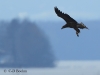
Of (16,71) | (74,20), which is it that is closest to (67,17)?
(74,20)

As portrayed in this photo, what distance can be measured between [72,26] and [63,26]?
0.62 ft

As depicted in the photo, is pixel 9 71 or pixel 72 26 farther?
pixel 9 71

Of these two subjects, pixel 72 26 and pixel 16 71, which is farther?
pixel 16 71

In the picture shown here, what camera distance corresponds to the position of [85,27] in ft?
26.6

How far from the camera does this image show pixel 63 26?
8477 mm

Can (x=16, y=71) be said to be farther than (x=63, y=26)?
Yes

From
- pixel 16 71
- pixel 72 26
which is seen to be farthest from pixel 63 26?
pixel 16 71

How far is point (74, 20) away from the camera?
8.29 metres

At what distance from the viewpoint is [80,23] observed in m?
8.24

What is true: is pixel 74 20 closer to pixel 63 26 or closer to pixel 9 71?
pixel 63 26

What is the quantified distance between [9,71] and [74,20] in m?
1.73

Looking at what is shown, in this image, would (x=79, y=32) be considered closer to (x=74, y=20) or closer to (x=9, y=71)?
(x=74, y=20)

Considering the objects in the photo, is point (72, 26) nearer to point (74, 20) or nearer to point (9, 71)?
point (74, 20)

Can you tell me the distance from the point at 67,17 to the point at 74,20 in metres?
0.13
